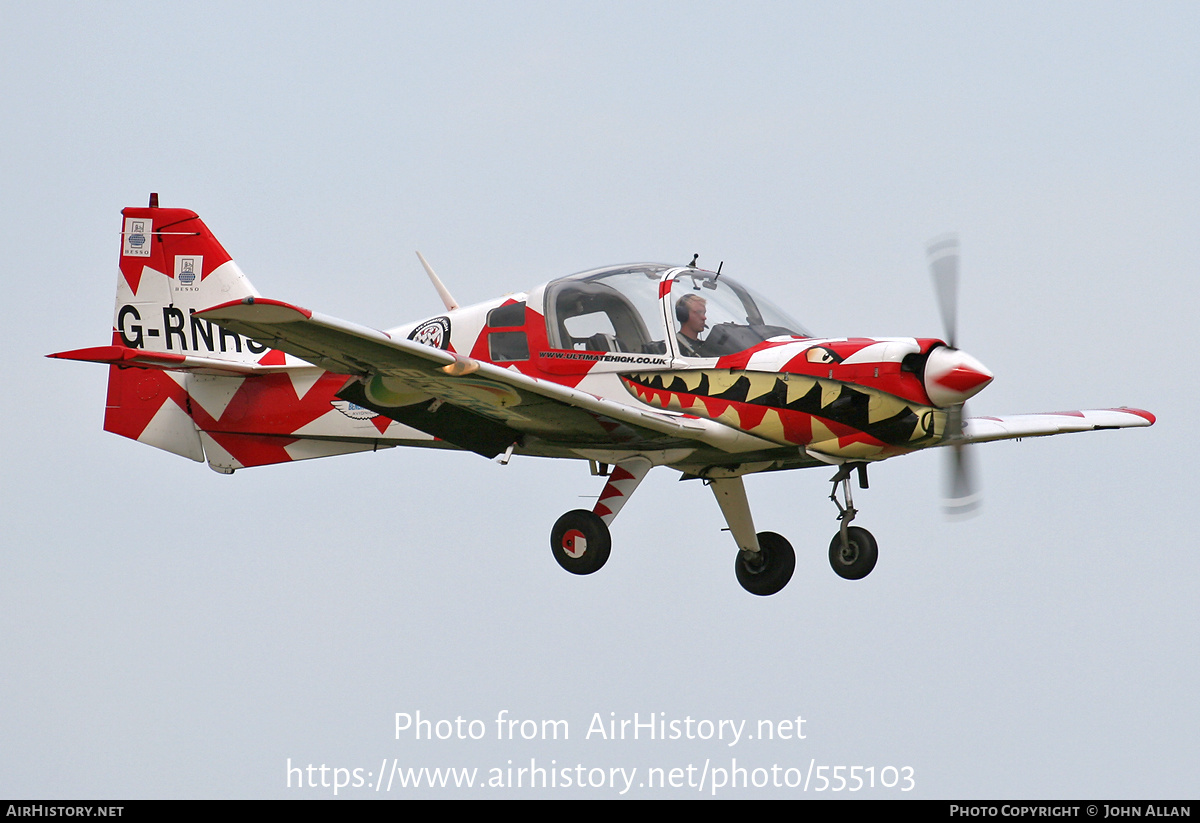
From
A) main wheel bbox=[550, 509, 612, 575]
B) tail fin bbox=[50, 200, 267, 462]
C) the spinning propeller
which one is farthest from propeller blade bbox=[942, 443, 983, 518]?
tail fin bbox=[50, 200, 267, 462]

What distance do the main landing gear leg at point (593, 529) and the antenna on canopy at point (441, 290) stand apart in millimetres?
2596

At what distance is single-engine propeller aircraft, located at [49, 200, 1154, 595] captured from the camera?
13078 mm

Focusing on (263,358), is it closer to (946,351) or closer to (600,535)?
(600,535)

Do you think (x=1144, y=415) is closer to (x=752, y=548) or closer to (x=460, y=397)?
(x=752, y=548)

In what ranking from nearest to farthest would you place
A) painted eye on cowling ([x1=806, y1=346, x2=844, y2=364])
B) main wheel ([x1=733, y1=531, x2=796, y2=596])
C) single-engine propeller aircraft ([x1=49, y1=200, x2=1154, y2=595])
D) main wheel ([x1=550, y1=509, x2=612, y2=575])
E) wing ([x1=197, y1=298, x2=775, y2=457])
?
wing ([x1=197, y1=298, x2=775, y2=457]), single-engine propeller aircraft ([x1=49, y1=200, x2=1154, y2=595]), painted eye on cowling ([x1=806, y1=346, x2=844, y2=364]), main wheel ([x1=550, y1=509, x2=612, y2=575]), main wheel ([x1=733, y1=531, x2=796, y2=596])

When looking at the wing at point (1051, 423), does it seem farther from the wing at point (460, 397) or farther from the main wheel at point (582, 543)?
the main wheel at point (582, 543)

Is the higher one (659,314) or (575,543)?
(659,314)

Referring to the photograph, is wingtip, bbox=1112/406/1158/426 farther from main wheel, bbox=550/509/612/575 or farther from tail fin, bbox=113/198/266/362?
tail fin, bbox=113/198/266/362

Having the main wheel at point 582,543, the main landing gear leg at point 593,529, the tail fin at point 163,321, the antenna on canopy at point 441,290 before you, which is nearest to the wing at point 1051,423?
the main landing gear leg at point 593,529

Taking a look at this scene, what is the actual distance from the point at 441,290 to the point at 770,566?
4308mm

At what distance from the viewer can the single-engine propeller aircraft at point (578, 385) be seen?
13.1 metres

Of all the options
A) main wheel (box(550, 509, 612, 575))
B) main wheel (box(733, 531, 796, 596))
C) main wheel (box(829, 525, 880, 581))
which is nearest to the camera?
main wheel (box(550, 509, 612, 575))

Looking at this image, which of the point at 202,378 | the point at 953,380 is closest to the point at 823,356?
the point at 953,380

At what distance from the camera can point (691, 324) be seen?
14.1m
